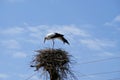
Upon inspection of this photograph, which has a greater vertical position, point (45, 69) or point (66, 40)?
point (66, 40)

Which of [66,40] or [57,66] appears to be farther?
[66,40]

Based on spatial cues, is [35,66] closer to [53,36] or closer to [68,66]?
[68,66]

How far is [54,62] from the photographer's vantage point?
76.5 feet

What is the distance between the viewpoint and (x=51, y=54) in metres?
23.3

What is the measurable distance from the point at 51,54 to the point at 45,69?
2.18 feet

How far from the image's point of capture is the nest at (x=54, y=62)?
76.4 ft

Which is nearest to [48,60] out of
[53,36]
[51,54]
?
[51,54]

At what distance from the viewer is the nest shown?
2328 cm

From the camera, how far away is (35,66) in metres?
23.5

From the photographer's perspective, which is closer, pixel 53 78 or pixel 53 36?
pixel 53 78

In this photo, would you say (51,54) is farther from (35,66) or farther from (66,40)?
(66,40)

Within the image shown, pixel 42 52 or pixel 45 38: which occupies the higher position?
pixel 45 38

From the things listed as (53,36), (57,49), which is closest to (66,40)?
(53,36)

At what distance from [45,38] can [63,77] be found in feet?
12.8
